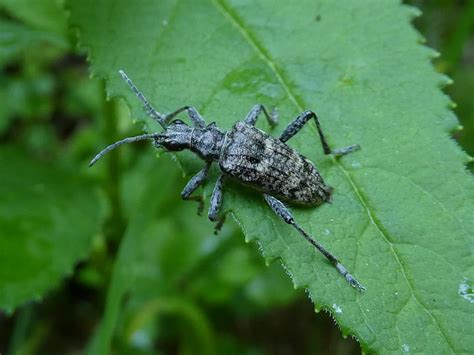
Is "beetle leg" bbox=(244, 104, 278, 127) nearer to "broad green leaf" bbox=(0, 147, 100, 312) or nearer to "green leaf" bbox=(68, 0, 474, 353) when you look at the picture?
"green leaf" bbox=(68, 0, 474, 353)

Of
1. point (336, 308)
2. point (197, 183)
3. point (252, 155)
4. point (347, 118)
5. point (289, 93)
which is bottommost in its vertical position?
point (336, 308)

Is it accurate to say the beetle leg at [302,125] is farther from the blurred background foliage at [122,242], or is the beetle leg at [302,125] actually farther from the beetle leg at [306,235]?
the blurred background foliage at [122,242]

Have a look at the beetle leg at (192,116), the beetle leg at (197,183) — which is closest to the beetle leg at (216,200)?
the beetle leg at (197,183)

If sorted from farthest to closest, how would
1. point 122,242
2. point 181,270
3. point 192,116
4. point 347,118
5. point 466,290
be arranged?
1. point 181,270
2. point 122,242
3. point 192,116
4. point 347,118
5. point 466,290

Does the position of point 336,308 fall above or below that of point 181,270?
above

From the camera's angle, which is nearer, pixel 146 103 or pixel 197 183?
pixel 146 103

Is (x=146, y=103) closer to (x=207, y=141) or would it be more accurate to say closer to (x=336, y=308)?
(x=207, y=141)

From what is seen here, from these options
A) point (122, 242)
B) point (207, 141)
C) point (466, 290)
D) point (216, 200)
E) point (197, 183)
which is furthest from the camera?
point (122, 242)

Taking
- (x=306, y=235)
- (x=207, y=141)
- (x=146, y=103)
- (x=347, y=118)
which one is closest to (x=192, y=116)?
(x=207, y=141)
